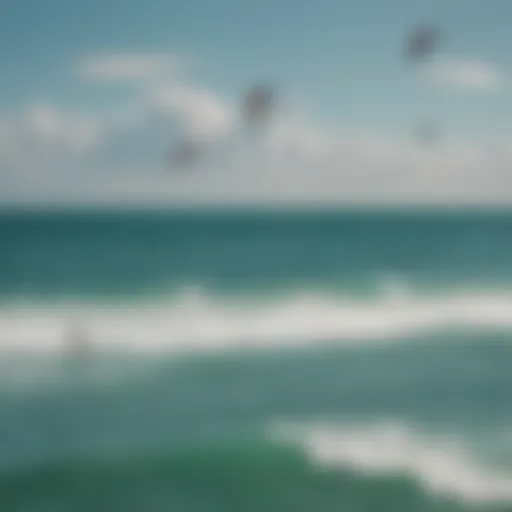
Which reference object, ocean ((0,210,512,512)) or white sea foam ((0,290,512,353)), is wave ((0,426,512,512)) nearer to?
ocean ((0,210,512,512))

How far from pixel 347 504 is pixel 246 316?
7.40ft

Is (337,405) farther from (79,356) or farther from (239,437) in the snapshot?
(79,356)

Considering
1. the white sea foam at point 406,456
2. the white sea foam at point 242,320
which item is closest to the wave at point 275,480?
the white sea foam at point 406,456

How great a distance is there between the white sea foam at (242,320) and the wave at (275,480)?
1047 millimetres

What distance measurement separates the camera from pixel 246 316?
5566mm

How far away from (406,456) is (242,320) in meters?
2.02

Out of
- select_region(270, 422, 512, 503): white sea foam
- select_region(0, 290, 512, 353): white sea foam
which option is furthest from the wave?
select_region(0, 290, 512, 353): white sea foam

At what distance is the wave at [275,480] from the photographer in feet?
11.3

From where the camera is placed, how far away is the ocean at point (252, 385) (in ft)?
11.7

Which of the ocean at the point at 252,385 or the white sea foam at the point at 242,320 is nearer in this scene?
the ocean at the point at 252,385

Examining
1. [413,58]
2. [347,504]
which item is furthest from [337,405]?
[413,58]

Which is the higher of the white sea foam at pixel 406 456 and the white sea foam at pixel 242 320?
the white sea foam at pixel 242 320

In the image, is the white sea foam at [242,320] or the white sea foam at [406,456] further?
the white sea foam at [242,320]

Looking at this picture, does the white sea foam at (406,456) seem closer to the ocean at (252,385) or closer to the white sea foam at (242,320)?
the ocean at (252,385)
